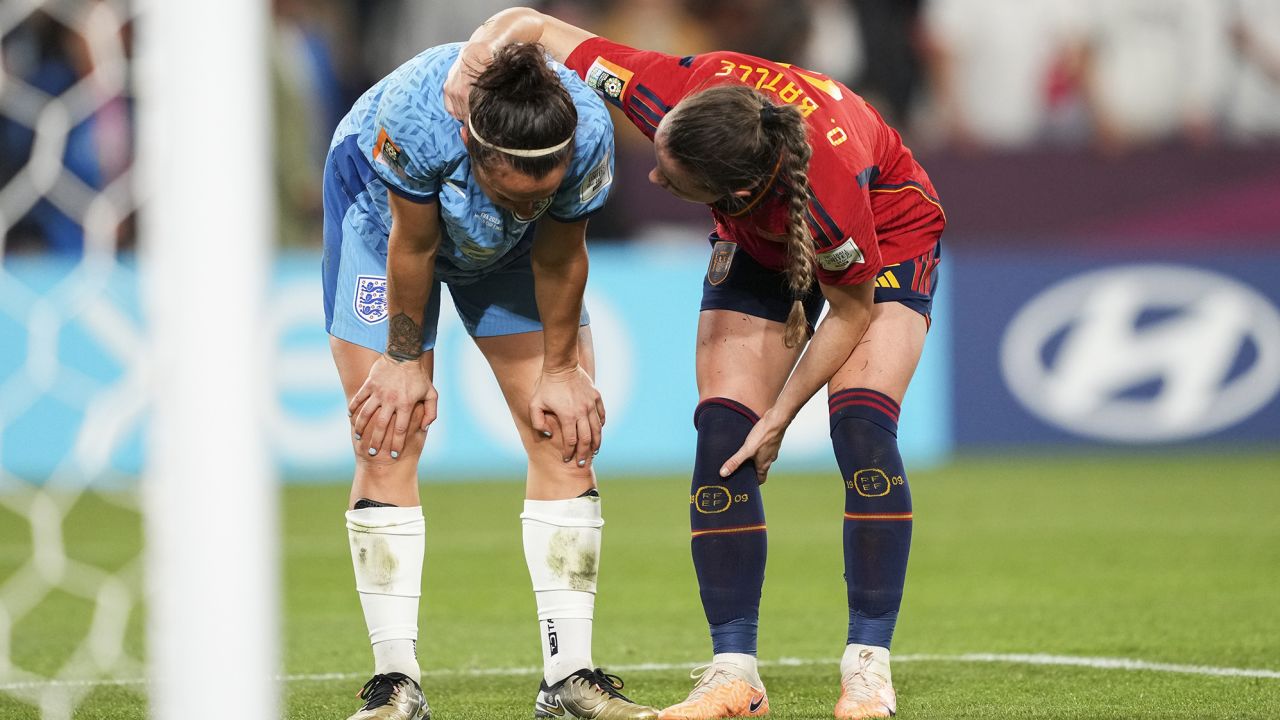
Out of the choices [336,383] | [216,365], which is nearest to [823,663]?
[216,365]

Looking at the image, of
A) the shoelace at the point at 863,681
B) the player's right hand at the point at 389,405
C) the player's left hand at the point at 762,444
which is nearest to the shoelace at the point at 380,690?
the player's right hand at the point at 389,405

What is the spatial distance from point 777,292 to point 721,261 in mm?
152

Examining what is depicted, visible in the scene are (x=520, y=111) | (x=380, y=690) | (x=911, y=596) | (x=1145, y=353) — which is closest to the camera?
(x=520, y=111)

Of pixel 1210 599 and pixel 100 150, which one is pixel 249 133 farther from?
pixel 100 150

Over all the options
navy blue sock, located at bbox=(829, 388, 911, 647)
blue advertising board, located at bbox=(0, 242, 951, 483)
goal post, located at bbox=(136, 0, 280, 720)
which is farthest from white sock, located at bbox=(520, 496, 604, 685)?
blue advertising board, located at bbox=(0, 242, 951, 483)

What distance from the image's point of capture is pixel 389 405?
11.0 feet

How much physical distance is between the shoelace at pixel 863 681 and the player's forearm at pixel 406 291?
1.13 meters

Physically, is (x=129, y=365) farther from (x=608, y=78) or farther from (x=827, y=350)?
(x=827, y=350)

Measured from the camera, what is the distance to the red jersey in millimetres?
Result: 3246

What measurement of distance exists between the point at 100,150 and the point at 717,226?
16.6 ft

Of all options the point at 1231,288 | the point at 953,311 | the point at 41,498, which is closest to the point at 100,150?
the point at 41,498

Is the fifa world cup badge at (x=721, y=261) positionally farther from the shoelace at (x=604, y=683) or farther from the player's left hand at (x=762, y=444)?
the shoelace at (x=604, y=683)

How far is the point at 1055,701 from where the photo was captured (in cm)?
351

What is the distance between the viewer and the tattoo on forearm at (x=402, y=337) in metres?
3.38
